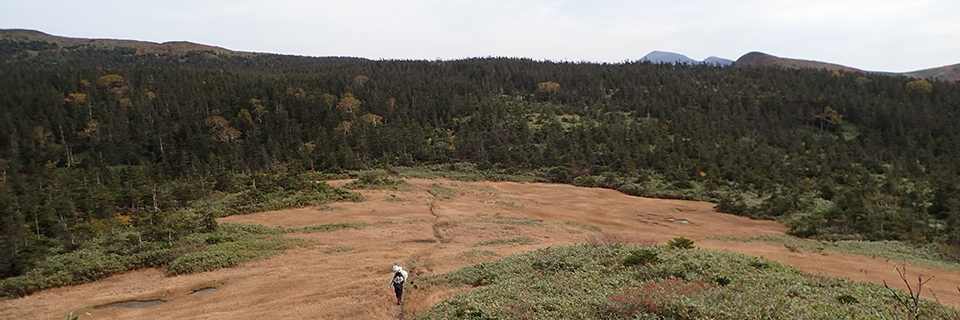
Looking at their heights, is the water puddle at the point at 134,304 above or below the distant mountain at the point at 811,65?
below

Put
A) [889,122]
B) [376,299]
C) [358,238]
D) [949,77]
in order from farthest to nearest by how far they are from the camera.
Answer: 1. [949,77]
2. [889,122]
3. [358,238]
4. [376,299]

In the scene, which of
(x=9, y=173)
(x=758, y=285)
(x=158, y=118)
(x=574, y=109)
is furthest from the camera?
(x=574, y=109)

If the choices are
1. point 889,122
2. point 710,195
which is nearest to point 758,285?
point 710,195

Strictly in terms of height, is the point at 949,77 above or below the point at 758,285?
above

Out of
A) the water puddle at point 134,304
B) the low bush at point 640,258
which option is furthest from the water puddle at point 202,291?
the low bush at point 640,258

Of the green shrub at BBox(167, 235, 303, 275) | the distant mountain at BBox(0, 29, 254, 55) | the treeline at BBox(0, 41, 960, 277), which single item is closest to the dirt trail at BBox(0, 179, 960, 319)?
the green shrub at BBox(167, 235, 303, 275)

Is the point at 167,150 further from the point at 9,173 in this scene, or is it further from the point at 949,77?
the point at 949,77

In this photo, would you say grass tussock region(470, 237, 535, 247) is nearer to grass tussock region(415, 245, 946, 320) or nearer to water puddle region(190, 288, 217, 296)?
grass tussock region(415, 245, 946, 320)

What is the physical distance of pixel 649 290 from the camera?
35.3 feet

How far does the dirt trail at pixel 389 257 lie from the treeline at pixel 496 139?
14.8 ft

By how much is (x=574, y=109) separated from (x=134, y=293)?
75.6 meters

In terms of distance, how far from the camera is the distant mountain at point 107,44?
149 metres

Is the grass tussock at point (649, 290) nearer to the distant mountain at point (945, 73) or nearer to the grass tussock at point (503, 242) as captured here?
the grass tussock at point (503, 242)

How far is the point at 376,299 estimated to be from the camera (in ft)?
44.5
